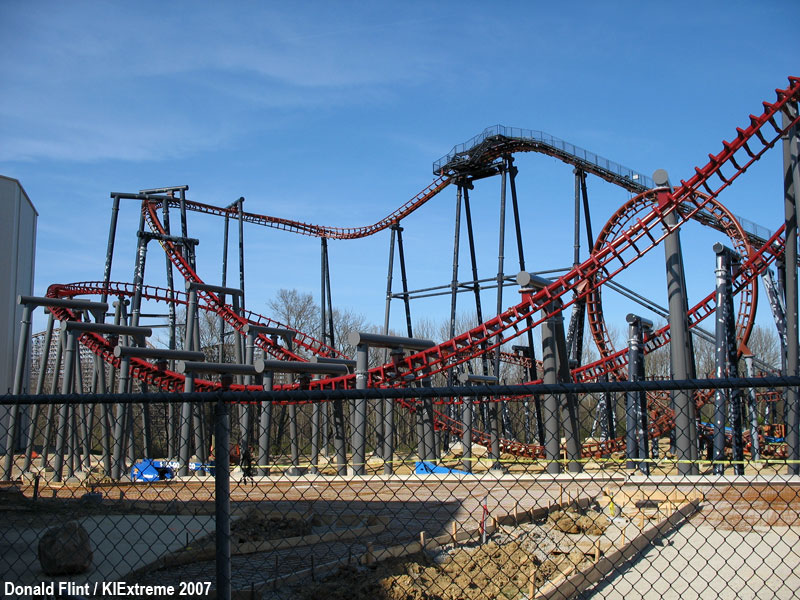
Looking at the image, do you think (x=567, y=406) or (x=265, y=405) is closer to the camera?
(x=567, y=406)

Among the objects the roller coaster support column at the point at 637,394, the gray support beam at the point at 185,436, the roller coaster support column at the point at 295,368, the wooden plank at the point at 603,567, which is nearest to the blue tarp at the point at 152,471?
the gray support beam at the point at 185,436

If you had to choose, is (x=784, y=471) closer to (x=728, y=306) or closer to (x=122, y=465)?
(x=728, y=306)

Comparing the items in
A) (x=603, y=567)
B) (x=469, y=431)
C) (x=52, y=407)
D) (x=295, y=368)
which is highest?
(x=295, y=368)

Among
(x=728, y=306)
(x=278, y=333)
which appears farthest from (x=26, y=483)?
(x=728, y=306)

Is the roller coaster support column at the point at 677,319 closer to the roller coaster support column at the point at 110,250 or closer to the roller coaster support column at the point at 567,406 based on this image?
the roller coaster support column at the point at 567,406

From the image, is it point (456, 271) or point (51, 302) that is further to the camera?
point (456, 271)

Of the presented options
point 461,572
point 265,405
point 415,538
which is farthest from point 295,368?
point 461,572

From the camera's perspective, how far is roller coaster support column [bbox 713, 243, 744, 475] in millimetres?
11352

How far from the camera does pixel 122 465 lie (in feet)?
46.1

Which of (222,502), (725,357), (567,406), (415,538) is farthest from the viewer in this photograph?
(567,406)

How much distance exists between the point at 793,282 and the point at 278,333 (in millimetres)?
12217

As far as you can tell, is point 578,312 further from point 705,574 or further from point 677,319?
point 705,574

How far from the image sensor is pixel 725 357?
1198cm

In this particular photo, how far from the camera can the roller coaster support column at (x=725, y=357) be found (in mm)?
11352
